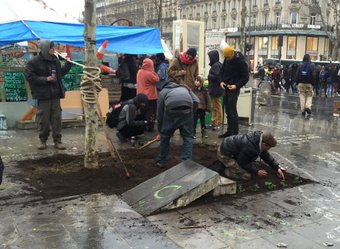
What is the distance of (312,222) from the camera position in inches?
172

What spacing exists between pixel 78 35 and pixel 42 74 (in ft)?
7.30

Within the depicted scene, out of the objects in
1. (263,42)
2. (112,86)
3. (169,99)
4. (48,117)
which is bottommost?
(48,117)

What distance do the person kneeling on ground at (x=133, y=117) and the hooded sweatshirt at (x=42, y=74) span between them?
1.29 metres

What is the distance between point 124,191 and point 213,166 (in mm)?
1477

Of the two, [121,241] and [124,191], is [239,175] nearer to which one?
[124,191]

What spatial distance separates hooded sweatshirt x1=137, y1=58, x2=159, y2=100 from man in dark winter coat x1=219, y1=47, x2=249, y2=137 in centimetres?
149

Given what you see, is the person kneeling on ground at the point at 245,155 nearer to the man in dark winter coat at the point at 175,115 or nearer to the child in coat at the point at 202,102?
the man in dark winter coat at the point at 175,115

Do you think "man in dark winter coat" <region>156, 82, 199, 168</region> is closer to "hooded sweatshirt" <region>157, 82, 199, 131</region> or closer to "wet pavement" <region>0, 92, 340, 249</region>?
"hooded sweatshirt" <region>157, 82, 199, 131</region>

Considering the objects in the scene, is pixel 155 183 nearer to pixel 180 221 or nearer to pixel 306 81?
pixel 180 221

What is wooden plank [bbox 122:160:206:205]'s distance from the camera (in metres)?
4.80

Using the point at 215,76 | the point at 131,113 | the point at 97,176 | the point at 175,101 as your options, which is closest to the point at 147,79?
the point at 131,113

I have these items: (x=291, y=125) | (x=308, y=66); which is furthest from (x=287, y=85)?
(x=291, y=125)

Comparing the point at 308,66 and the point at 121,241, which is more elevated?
the point at 308,66

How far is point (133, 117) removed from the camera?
25.2ft
